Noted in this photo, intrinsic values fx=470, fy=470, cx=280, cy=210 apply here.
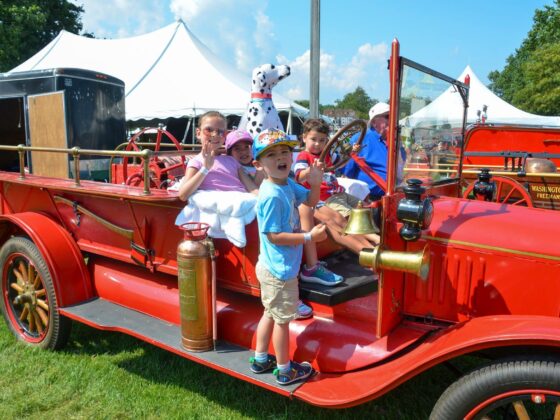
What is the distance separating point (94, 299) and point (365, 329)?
207 centimetres

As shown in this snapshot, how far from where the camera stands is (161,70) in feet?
46.8

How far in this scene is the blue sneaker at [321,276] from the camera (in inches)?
103

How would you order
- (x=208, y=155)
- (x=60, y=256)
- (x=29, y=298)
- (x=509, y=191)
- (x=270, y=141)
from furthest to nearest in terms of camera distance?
(x=509, y=191) < (x=29, y=298) < (x=60, y=256) < (x=208, y=155) < (x=270, y=141)

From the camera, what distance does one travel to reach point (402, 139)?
234 cm

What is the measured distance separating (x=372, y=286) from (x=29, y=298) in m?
2.62

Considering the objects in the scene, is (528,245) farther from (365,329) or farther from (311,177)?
(311,177)

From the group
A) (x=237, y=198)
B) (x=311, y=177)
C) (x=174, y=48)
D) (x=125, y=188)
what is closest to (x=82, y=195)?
(x=125, y=188)

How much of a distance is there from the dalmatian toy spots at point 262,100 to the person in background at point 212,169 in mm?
560

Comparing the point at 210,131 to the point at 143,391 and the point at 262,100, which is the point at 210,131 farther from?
the point at 143,391

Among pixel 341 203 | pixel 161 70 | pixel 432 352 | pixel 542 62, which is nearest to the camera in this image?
pixel 432 352

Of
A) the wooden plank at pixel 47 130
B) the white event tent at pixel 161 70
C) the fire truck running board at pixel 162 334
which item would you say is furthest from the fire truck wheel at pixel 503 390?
the white event tent at pixel 161 70

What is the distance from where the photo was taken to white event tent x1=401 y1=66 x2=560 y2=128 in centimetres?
269

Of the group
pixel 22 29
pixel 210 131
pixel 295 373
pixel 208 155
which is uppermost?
pixel 22 29

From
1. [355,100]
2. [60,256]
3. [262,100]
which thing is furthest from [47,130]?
[355,100]
